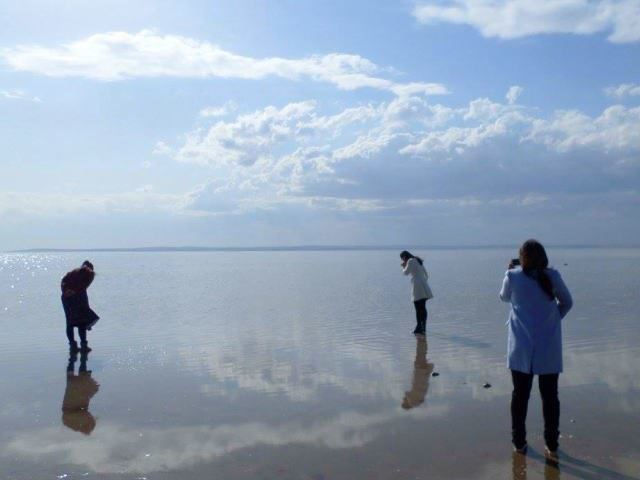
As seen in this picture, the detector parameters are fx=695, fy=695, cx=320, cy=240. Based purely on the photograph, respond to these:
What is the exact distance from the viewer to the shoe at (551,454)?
5.68 meters

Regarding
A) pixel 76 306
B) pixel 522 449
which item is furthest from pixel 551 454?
pixel 76 306

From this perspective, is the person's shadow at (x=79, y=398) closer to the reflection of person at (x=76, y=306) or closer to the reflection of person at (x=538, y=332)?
the reflection of person at (x=76, y=306)

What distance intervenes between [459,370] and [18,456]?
224 inches

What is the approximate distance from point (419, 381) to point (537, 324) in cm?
325

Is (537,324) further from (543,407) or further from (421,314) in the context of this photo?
(421,314)

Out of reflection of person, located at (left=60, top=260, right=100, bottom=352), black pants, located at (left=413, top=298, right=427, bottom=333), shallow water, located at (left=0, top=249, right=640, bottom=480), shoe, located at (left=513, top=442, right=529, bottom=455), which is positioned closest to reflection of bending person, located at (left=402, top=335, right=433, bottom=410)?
shallow water, located at (left=0, top=249, right=640, bottom=480)

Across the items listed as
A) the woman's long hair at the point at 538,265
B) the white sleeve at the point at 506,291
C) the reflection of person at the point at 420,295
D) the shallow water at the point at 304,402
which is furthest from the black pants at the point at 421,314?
the woman's long hair at the point at 538,265

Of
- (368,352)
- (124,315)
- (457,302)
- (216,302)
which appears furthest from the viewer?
(216,302)

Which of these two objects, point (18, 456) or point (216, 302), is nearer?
point (18, 456)

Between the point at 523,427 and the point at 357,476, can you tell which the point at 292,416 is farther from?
the point at 523,427

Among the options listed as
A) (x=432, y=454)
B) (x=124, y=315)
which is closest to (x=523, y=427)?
(x=432, y=454)

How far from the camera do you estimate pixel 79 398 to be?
27.1 feet

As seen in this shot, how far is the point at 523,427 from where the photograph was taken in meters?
5.86

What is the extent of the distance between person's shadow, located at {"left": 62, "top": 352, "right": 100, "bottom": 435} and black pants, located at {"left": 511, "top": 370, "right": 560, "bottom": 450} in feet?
13.1
